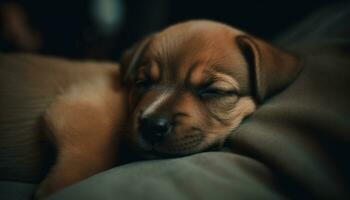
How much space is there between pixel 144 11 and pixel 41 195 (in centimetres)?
313

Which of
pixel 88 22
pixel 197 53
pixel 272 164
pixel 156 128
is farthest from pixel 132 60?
pixel 88 22

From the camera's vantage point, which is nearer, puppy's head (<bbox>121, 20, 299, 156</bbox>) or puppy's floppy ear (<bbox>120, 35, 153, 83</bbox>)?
puppy's head (<bbox>121, 20, 299, 156</bbox>)

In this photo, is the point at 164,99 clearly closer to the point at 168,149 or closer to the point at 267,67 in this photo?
the point at 168,149

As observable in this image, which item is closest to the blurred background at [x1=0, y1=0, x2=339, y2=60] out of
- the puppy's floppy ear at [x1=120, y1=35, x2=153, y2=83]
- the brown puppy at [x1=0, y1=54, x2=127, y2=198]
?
the puppy's floppy ear at [x1=120, y1=35, x2=153, y2=83]

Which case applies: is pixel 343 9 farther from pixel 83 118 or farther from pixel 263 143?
pixel 83 118

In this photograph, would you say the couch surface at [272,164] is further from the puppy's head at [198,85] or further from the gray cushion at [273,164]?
the puppy's head at [198,85]

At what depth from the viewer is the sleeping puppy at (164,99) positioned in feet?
6.24

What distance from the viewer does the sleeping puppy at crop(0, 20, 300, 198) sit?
1.90 m

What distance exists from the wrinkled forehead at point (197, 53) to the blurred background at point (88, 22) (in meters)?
1.51

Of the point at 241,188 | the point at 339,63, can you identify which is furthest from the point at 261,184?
the point at 339,63

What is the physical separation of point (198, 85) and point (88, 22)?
11.0 ft

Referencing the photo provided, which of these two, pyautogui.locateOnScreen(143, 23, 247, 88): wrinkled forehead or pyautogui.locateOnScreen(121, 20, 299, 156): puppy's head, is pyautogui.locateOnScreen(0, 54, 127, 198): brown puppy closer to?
pyautogui.locateOnScreen(121, 20, 299, 156): puppy's head

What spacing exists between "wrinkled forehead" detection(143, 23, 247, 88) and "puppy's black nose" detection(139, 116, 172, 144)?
33 centimetres

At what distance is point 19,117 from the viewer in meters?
2.30
